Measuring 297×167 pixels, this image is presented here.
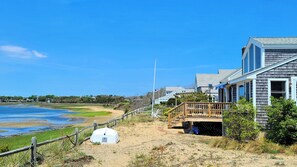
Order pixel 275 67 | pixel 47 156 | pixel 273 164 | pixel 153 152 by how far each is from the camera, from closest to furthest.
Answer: pixel 273 164
pixel 47 156
pixel 153 152
pixel 275 67

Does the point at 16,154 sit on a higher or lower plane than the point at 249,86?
lower

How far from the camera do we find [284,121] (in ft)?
45.9

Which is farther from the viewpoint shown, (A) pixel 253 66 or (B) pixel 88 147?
(A) pixel 253 66

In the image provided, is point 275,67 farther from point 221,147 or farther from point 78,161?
point 78,161

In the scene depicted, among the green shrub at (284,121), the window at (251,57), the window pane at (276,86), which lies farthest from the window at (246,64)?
the green shrub at (284,121)

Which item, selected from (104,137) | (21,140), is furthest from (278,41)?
(21,140)

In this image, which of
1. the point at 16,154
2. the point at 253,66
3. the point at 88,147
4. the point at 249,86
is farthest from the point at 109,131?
the point at 253,66

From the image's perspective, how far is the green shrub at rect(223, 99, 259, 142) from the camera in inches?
584

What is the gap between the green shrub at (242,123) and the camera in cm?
1483

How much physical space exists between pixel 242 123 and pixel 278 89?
252 cm

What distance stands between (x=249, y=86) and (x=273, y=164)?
656 centimetres

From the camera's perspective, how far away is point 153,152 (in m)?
13.1

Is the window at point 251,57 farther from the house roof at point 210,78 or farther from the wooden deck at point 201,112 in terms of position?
the house roof at point 210,78

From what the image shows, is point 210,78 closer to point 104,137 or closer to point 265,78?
point 265,78
